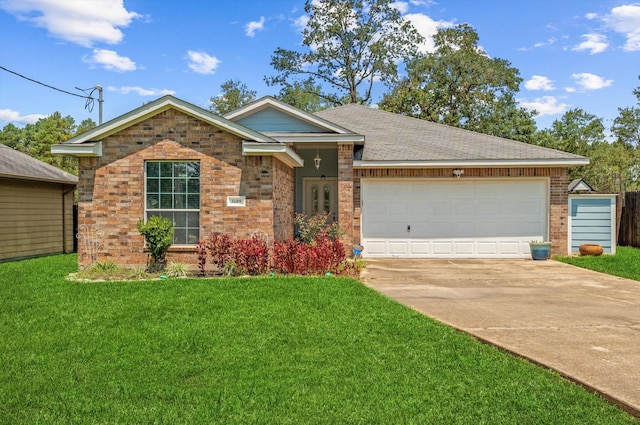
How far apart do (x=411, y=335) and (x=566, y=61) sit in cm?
2197

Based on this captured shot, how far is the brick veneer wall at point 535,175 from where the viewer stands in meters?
13.5

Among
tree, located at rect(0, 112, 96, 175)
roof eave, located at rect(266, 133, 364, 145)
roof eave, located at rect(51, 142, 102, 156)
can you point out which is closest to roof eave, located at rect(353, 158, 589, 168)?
roof eave, located at rect(266, 133, 364, 145)

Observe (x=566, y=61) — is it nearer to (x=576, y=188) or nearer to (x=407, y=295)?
(x=576, y=188)

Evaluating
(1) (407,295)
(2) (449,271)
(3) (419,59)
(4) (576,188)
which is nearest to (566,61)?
(4) (576,188)

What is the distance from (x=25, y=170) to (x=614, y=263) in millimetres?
16627

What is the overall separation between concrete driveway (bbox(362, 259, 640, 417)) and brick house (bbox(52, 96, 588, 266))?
5.73ft

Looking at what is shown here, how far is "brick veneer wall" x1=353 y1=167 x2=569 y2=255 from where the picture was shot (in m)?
13.5

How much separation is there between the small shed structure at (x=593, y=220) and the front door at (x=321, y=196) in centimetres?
707

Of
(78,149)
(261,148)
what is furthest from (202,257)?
(78,149)

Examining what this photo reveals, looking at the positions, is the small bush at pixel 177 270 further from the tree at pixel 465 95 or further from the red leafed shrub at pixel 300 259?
the tree at pixel 465 95

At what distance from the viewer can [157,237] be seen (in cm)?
1000

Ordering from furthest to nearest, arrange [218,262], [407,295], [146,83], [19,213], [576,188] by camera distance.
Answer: [146,83] < [576,188] < [19,213] < [218,262] < [407,295]

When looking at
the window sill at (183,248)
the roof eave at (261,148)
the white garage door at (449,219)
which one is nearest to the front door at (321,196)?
the white garage door at (449,219)

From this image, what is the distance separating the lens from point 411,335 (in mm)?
5539
